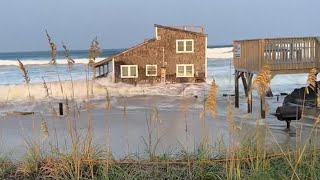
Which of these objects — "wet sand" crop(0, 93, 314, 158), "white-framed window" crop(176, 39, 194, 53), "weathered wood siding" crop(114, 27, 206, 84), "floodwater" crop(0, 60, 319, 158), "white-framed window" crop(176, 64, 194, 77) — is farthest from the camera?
"white-framed window" crop(176, 39, 194, 53)

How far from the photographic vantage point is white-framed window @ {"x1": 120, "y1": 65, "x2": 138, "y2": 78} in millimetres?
39312

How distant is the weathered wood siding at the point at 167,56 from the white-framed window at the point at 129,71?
10.4 inches

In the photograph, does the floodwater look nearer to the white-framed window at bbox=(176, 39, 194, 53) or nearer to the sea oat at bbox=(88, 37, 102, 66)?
the sea oat at bbox=(88, 37, 102, 66)

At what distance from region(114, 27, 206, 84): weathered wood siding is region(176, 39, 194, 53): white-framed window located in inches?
10.0

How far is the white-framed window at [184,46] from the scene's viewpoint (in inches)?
1576

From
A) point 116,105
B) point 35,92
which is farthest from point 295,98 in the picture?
point 35,92

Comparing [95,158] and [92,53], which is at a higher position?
[92,53]

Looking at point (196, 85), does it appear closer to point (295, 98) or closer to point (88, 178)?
point (295, 98)

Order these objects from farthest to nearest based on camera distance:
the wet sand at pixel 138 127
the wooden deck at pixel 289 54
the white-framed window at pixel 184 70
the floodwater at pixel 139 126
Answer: the white-framed window at pixel 184 70 → the wooden deck at pixel 289 54 → the wet sand at pixel 138 127 → the floodwater at pixel 139 126

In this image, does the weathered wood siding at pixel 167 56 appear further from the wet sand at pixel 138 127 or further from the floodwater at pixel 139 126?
the wet sand at pixel 138 127

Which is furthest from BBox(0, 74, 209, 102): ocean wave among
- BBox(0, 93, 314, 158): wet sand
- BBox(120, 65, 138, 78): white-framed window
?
BBox(0, 93, 314, 158): wet sand

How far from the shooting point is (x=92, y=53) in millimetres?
5312

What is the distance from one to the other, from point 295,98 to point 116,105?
8.55 metres

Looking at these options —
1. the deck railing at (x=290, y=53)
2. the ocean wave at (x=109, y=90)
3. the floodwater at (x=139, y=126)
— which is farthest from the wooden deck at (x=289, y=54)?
the ocean wave at (x=109, y=90)
